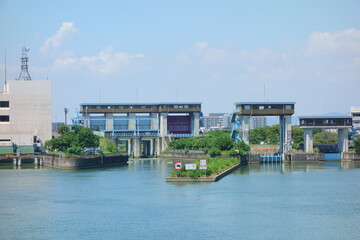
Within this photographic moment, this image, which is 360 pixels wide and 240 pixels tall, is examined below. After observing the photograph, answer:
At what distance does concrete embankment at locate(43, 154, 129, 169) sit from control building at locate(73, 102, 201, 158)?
28846 millimetres

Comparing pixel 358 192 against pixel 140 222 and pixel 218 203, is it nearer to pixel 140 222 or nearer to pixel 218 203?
pixel 218 203

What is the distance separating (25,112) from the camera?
390 ft

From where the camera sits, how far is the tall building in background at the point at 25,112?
11806cm

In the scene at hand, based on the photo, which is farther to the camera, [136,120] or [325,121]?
[136,120]

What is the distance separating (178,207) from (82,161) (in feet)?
153

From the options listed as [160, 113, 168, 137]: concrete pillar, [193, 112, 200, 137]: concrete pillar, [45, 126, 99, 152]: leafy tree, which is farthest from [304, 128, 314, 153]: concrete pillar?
[160, 113, 168, 137]: concrete pillar

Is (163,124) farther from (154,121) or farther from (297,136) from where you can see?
(297,136)

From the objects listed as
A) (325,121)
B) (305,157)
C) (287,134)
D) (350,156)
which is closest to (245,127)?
(287,134)

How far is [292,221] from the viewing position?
165 feet

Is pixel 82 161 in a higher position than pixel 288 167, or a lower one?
higher

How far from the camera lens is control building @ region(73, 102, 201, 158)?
148m

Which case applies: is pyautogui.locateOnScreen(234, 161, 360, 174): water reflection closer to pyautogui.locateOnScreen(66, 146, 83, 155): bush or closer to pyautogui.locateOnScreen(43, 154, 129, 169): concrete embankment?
pyautogui.locateOnScreen(43, 154, 129, 169): concrete embankment

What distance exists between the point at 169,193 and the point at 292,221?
16998 mm

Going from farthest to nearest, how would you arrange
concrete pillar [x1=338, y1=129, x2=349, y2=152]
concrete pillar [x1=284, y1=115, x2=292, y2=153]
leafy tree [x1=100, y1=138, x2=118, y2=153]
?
leafy tree [x1=100, y1=138, x2=118, y2=153], concrete pillar [x1=338, y1=129, x2=349, y2=152], concrete pillar [x1=284, y1=115, x2=292, y2=153]
